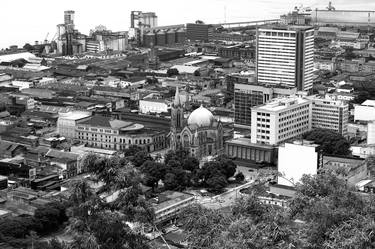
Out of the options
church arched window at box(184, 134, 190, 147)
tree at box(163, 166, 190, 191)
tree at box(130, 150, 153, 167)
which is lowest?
tree at box(163, 166, 190, 191)

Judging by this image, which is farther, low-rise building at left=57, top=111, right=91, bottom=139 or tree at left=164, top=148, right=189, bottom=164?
low-rise building at left=57, top=111, right=91, bottom=139

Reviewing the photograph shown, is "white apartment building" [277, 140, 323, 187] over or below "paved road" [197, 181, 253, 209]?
over

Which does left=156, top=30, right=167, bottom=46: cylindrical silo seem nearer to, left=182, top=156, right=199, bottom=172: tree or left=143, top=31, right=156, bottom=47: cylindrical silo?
left=143, top=31, right=156, bottom=47: cylindrical silo

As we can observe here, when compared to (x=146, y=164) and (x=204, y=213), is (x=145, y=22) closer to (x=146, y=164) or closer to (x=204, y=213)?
(x=146, y=164)

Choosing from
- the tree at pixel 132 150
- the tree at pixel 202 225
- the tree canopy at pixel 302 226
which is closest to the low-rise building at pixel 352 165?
the tree at pixel 132 150

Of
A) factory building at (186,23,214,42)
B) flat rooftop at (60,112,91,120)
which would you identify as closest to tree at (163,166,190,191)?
flat rooftop at (60,112,91,120)

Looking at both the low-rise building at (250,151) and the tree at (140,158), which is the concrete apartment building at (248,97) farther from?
the tree at (140,158)

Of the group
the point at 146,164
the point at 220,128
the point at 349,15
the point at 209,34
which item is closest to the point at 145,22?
the point at 209,34
